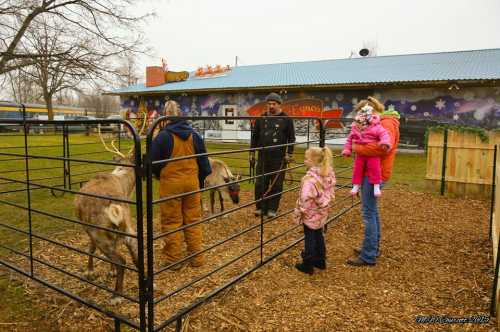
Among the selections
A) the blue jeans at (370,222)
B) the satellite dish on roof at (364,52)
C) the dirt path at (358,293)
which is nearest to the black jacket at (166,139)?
the dirt path at (358,293)

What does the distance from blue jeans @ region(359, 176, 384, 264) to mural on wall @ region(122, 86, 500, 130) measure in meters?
13.8

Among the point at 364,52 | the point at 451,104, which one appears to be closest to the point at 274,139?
the point at 451,104

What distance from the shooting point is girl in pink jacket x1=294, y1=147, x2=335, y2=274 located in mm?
3670

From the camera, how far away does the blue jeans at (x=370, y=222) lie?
4004mm

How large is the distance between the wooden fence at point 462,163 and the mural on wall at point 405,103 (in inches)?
354

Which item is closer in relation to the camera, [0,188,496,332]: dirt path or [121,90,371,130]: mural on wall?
[0,188,496,332]: dirt path

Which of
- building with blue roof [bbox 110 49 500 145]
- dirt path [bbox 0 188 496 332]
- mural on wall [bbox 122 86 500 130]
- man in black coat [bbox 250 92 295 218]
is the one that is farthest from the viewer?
building with blue roof [bbox 110 49 500 145]

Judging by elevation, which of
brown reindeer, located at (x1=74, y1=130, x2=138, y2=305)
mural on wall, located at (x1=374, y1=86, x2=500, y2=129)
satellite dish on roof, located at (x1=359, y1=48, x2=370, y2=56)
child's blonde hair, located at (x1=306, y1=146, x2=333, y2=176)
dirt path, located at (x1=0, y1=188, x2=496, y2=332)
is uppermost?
satellite dish on roof, located at (x1=359, y1=48, x2=370, y2=56)

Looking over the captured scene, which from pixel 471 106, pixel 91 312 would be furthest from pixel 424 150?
pixel 91 312

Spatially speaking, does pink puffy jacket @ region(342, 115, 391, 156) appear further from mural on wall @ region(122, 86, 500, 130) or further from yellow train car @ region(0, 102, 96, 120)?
yellow train car @ region(0, 102, 96, 120)

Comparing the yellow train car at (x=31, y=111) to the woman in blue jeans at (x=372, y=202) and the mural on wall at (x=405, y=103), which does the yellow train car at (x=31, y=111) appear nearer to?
the mural on wall at (x=405, y=103)

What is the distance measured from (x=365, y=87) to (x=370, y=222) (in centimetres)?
1426

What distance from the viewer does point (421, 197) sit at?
24.7ft

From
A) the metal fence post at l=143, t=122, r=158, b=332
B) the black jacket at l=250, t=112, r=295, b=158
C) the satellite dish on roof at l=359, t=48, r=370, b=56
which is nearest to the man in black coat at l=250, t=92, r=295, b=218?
the black jacket at l=250, t=112, r=295, b=158
